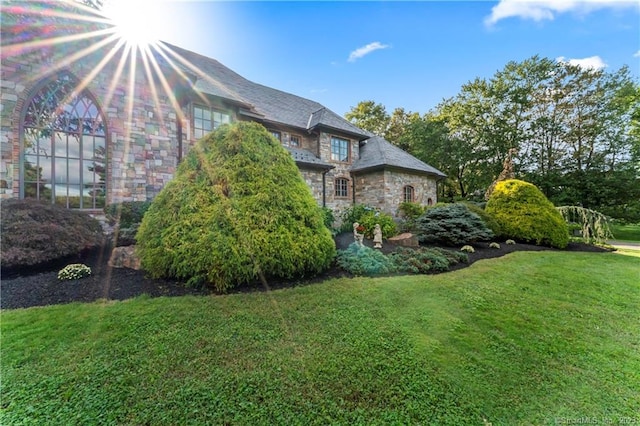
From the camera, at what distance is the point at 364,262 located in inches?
207

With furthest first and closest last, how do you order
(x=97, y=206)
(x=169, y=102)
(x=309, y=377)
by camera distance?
(x=169, y=102) < (x=97, y=206) < (x=309, y=377)

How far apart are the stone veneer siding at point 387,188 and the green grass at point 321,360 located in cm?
1045

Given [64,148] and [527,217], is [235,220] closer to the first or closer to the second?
[64,148]

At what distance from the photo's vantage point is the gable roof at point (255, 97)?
11.0 m

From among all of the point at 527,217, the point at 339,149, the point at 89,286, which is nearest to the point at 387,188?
the point at 339,149

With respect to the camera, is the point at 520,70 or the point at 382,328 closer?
the point at 382,328

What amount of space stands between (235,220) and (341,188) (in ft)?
38.4

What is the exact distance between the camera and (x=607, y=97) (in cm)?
1866

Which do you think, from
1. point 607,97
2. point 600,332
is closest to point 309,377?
point 600,332

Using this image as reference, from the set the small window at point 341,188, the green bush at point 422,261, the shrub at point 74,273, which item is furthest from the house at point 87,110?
the green bush at point 422,261

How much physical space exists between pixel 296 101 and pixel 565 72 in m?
21.4

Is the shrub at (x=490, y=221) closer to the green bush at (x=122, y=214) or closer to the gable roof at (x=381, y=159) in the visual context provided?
the gable roof at (x=381, y=159)

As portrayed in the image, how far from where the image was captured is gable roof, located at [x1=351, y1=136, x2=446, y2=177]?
47.4 feet

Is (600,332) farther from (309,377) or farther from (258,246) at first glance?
(258,246)
